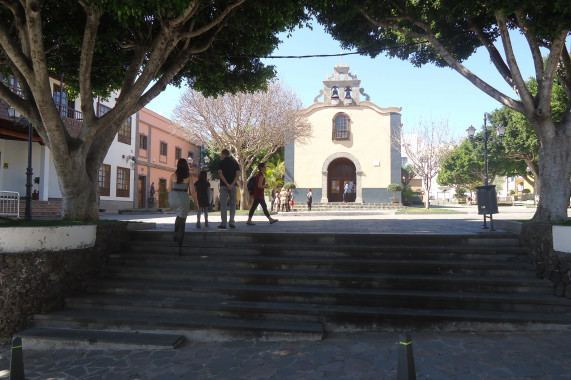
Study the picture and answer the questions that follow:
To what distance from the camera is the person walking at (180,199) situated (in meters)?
5.52

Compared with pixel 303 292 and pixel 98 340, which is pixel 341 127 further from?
pixel 98 340

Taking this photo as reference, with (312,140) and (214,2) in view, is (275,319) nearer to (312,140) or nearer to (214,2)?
(214,2)

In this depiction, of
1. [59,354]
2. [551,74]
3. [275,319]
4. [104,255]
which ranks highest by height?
[551,74]

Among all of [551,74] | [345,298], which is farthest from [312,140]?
[345,298]

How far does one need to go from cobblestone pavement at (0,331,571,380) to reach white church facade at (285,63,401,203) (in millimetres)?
20685

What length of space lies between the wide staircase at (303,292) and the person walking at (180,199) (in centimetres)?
32

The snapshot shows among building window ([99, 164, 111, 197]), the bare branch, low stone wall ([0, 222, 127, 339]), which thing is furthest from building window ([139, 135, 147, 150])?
low stone wall ([0, 222, 127, 339])

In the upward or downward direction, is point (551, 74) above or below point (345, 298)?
above

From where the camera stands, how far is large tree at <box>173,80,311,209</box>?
19.1 m

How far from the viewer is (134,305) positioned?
451 centimetres

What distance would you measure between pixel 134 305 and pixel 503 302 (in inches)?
174

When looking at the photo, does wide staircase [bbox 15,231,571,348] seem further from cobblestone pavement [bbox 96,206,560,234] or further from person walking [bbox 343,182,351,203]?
person walking [bbox 343,182,351,203]

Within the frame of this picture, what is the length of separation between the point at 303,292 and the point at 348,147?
2112 centimetres

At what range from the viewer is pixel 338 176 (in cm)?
2538
